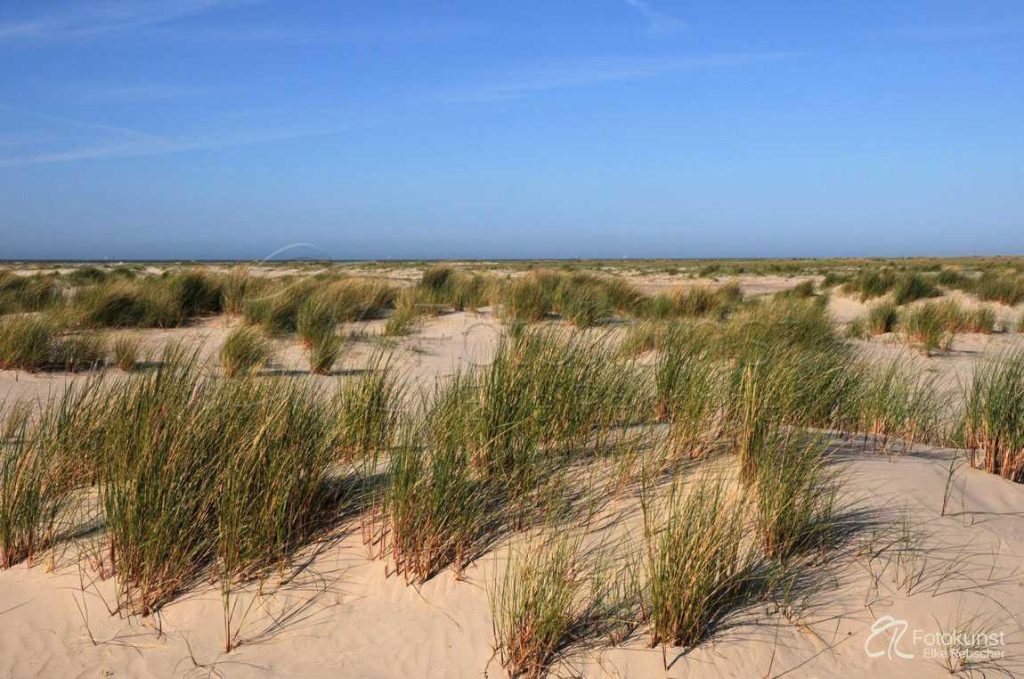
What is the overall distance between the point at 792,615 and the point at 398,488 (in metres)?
1.58

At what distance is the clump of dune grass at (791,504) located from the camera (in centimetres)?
303

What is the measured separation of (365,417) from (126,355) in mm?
4205

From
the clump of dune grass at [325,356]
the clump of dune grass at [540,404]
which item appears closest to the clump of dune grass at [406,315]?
the clump of dune grass at [325,356]

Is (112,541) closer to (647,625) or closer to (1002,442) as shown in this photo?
(647,625)

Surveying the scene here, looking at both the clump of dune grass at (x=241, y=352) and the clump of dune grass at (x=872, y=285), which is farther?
the clump of dune grass at (x=872, y=285)


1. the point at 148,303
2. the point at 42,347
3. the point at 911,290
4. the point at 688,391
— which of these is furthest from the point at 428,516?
the point at 911,290

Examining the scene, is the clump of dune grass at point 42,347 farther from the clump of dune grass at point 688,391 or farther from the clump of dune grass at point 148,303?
the clump of dune grass at point 688,391

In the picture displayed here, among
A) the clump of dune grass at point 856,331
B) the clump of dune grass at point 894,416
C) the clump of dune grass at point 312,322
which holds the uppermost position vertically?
the clump of dune grass at point 312,322

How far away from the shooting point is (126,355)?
734 centimetres

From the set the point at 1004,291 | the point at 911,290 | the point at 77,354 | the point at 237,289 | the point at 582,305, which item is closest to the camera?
the point at 77,354

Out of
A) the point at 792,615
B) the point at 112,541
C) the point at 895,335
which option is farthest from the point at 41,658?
the point at 895,335

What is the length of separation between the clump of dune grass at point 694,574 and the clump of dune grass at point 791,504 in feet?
0.51

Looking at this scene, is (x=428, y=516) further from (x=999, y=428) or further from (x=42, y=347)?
(x=42, y=347)

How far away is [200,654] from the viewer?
279 centimetres
